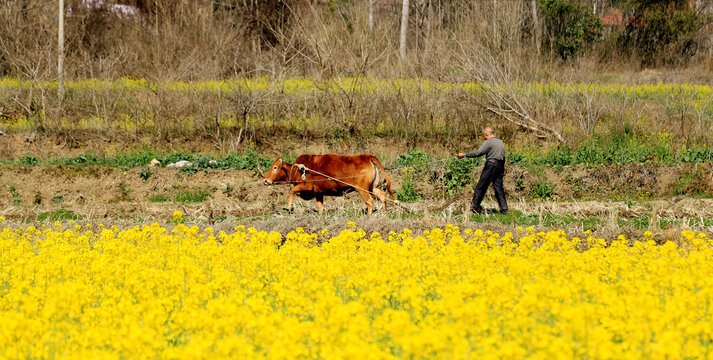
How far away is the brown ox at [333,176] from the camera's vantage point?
12547mm

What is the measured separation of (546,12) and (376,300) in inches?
1141

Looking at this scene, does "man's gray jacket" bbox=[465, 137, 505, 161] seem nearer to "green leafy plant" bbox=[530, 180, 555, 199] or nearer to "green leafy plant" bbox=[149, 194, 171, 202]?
"green leafy plant" bbox=[530, 180, 555, 199]

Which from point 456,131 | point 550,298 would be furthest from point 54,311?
point 456,131

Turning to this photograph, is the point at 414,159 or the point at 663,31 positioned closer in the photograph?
the point at 414,159

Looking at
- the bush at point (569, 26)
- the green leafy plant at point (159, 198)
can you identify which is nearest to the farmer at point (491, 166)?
the green leafy plant at point (159, 198)

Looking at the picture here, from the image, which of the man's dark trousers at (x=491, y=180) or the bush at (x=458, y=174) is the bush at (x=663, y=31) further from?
the man's dark trousers at (x=491, y=180)

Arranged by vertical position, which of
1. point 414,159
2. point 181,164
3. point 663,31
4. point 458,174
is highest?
point 663,31

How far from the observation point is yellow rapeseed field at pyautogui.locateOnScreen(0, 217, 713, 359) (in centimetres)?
483

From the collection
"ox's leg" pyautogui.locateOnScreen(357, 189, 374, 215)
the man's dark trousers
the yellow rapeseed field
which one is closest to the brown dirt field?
"ox's leg" pyautogui.locateOnScreen(357, 189, 374, 215)

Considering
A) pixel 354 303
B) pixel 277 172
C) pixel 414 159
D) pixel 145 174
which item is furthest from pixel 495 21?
pixel 354 303

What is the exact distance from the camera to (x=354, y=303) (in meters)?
5.58

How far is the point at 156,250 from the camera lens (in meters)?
8.86

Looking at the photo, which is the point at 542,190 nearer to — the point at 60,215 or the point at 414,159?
the point at 414,159

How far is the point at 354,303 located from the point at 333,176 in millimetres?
7181
